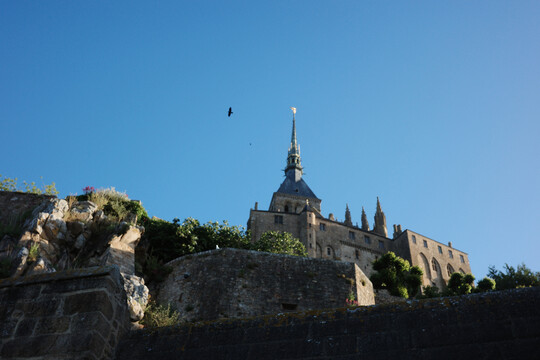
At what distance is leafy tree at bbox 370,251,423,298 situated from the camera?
103 feet

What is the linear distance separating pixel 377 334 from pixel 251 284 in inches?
592

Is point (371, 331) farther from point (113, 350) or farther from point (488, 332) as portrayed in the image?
Result: point (113, 350)

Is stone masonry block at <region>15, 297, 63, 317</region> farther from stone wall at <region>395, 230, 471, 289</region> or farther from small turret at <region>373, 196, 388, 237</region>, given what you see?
small turret at <region>373, 196, 388, 237</region>

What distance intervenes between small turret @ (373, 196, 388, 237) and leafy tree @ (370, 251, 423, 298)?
43006 mm

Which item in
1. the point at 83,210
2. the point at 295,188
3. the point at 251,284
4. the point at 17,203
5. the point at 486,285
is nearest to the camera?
the point at 251,284

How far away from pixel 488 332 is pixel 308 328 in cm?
153

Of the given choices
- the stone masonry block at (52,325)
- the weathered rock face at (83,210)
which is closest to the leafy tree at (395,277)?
the weathered rock face at (83,210)

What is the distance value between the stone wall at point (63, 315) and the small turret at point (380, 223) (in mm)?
75075

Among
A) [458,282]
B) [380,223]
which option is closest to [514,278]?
[458,282]

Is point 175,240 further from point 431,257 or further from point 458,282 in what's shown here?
point 431,257

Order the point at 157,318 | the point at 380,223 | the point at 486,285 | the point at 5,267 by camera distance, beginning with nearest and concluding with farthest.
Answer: the point at 5,267
the point at 157,318
the point at 486,285
the point at 380,223

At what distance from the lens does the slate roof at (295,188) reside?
3263 inches

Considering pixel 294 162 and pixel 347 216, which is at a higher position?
pixel 294 162

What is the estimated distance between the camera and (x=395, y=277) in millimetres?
32125
